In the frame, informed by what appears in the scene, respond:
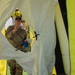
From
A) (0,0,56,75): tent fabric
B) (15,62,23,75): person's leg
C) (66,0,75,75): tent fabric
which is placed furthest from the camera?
(15,62,23,75): person's leg

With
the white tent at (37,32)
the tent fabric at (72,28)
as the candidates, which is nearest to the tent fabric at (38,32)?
the white tent at (37,32)

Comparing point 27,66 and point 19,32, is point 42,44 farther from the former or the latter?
point 19,32

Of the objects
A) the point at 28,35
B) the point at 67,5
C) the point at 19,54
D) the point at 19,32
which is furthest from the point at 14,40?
the point at 67,5

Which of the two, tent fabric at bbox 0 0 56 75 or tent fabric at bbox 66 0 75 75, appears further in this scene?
tent fabric at bbox 66 0 75 75

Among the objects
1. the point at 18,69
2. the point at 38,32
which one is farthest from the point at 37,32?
the point at 18,69

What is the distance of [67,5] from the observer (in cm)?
265

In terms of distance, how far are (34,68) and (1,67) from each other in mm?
1608

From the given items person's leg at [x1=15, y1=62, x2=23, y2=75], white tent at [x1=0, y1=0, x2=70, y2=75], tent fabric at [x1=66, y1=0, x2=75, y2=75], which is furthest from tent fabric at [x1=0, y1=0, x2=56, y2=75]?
person's leg at [x1=15, y1=62, x2=23, y2=75]

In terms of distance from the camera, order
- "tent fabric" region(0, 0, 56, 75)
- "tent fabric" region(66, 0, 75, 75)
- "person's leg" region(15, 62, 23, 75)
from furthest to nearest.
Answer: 1. "person's leg" region(15, 62, 23, 75)
2. "tent fabric" region(66, 0, 75, 75)
3. "tent fabric" region(0, 0, 56, 75)

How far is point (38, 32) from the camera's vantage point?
97.1 inches

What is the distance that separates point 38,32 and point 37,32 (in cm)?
1

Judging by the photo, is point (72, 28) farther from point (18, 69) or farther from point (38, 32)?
point (18, 69)

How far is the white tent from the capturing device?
94.1 inches

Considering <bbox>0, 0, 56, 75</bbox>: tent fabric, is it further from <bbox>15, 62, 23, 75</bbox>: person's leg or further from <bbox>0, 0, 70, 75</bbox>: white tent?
<bbox>15, 62, 23, 75</bbox>: person's leg
